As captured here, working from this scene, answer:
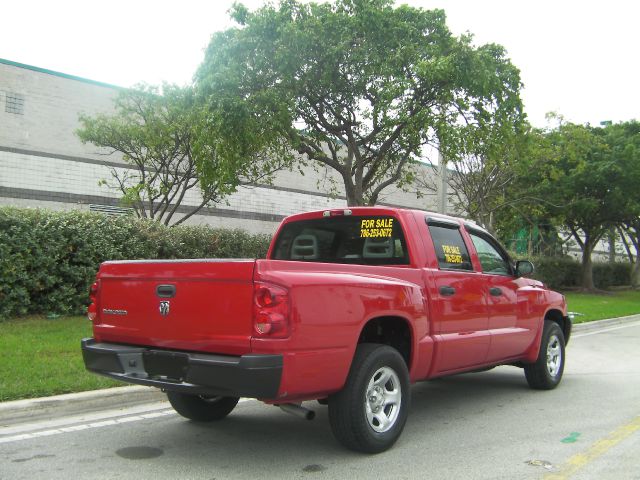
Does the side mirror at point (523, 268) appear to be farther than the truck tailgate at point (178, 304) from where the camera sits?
Yes

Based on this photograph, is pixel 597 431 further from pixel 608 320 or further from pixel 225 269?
pixel 608 320

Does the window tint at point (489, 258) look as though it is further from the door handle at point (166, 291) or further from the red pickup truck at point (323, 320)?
the door handle at point (166, 291)

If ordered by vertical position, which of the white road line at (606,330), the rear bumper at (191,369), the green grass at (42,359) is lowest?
the white road line at (606,330)

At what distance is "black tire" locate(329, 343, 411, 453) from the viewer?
4.44m

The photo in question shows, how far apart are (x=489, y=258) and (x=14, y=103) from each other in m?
17.6

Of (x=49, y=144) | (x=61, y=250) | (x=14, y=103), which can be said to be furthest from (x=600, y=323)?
(x=14, y=103)

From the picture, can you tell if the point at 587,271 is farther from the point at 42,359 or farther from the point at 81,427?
the point at 81,427

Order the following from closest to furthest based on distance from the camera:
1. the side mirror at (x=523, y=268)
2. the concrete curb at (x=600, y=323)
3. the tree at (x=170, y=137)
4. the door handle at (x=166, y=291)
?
1. the door handle at (x=166, y=291)
2. the side mirror at (x=523, y=268)
3. the tree at (x=170, y=137)
4. the concrete curb at (x=600, y=323)

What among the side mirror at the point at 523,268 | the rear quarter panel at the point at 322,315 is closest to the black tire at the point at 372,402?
the rear quarter panel at the point at 322,315

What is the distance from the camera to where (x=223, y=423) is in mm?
5676

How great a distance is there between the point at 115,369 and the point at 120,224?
8.05m

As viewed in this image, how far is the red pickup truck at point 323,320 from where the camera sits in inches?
159

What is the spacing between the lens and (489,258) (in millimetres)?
6531

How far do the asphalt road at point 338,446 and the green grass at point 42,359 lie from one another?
1.75 ft
